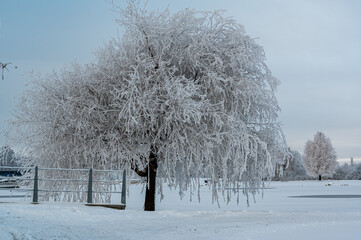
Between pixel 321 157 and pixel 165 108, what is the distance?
210 feet

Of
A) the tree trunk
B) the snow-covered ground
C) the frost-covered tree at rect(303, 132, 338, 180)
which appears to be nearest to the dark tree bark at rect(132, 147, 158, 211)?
the tree trunk

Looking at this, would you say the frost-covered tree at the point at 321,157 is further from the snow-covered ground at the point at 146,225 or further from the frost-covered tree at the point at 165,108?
the snow-covered ground at the point at 146,225

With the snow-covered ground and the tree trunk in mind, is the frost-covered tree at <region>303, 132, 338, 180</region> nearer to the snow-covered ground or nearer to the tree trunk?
the tree trunk

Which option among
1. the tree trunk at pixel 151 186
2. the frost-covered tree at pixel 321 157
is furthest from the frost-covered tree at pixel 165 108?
the frost-covered tree at pixel 321 157

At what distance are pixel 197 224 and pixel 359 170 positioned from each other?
79.8 metres

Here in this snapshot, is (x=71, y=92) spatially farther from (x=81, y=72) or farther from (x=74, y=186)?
(x=74, y=186)

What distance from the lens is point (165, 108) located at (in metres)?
15.7

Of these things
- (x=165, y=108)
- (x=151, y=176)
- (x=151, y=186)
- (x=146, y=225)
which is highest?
(x=165, y=108)

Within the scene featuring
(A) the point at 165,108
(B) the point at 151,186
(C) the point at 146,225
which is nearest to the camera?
(C) the point at 146,225

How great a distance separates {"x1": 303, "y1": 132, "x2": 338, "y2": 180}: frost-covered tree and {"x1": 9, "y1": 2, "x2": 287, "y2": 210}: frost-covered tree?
60296mm

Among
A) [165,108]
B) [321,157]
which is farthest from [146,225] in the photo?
[321,157]

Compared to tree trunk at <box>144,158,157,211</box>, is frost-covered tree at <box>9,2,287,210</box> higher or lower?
higher

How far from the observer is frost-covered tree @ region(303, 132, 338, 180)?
245ft

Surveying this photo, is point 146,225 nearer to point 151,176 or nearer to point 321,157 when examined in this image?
point 151,176
